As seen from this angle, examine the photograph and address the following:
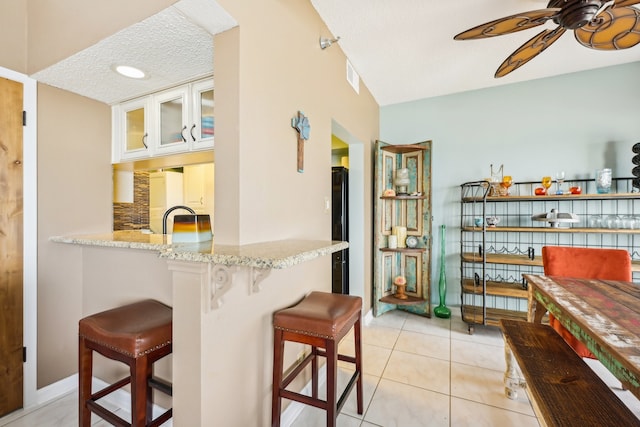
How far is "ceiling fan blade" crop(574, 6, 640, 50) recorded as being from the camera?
146cm

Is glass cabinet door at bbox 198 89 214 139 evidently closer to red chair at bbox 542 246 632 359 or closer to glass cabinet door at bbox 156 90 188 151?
glass cabinet door at bbox 156 90 188 151

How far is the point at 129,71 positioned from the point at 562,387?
275cm

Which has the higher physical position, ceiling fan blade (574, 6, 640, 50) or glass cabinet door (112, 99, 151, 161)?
ceiling fan blade (574, 6, 640, 50)

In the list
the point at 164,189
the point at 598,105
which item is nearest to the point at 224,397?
the point at 164,189

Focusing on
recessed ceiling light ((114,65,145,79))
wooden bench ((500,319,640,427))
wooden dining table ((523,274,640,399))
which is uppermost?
recessed ceiling light ((114,65,145,79))

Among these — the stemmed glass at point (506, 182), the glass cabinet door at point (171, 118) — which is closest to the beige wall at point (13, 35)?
the glass cabinet door at point (171, 118)

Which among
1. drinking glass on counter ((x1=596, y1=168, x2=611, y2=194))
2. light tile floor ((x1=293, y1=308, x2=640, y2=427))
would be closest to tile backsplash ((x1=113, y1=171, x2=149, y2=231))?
light tile floor ((x1=293, y1=308, x2=640, y2=427))

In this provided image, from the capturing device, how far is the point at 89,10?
57.3 inches

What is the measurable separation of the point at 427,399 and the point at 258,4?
101 inches

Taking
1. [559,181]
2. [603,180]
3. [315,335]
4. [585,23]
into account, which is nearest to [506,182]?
[559,181]

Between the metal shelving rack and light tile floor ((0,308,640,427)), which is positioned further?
the metal shelving rack

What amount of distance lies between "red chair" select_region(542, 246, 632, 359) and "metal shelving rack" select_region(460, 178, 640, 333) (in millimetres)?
652

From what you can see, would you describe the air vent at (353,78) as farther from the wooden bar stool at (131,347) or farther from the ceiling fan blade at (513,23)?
the wooden bar stool at (131,347)

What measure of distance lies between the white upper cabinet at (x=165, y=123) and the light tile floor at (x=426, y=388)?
172 cm
